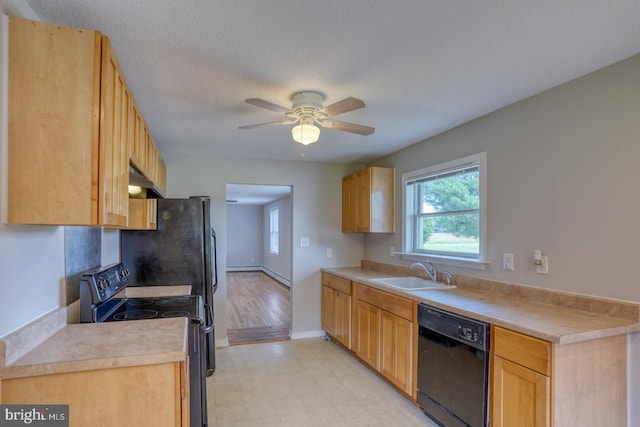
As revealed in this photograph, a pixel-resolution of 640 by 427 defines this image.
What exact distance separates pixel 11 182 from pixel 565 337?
234 cm

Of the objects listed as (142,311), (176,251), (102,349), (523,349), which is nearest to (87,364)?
(102,349)

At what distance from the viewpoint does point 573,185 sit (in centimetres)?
214

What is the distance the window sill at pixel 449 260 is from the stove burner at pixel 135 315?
7.65ft

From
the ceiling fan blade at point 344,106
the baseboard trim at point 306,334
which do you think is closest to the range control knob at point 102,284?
the ceiling fan blade at point 344,106

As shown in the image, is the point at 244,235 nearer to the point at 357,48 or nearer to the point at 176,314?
the point at 176,314

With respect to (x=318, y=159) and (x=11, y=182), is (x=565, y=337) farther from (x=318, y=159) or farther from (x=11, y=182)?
(x=318, y=159)

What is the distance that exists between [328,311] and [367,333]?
991 mm

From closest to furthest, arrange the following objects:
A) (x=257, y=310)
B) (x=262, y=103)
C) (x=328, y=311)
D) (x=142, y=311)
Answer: (x=262, y=103)
(x=142, y=311)
(x=328, y=311)
(x=257, y=310)

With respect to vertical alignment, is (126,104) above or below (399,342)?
above

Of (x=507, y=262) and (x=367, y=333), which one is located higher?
(x=507, y=262)

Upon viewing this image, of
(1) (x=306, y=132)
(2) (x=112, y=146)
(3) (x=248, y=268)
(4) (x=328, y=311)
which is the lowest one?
(3) (x=248, y=268)

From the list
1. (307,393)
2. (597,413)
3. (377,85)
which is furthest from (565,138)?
(307,393)

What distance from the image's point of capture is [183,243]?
335cm

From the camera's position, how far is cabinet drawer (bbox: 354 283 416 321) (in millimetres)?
2766
